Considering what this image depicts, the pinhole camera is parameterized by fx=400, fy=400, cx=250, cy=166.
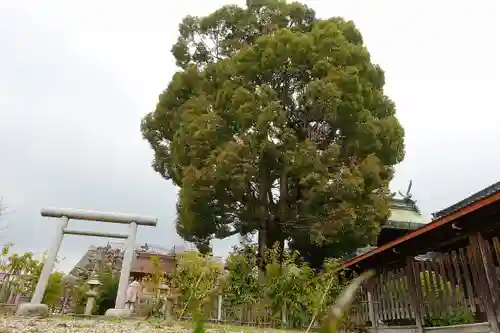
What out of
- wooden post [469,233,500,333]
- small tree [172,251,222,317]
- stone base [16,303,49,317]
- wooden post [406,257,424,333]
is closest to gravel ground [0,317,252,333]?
stone base [16,303,49,317]

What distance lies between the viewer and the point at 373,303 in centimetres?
923

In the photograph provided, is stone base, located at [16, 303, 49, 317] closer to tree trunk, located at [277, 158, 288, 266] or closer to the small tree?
the small tree

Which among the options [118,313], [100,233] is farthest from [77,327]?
[100,233]

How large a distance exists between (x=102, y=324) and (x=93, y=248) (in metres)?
11.2

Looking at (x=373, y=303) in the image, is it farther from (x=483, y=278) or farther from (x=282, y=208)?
(x=483, y=278)

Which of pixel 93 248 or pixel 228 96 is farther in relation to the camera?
pixel 93 248

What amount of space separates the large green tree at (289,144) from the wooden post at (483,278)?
13.1 ft

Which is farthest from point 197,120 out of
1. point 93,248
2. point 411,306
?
point 93,248

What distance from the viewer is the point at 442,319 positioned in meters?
8.23

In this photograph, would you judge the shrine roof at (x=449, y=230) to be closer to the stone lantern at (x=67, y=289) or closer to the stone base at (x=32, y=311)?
the stone base at (x=32, y=311)

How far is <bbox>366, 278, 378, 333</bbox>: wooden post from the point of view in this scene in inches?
358

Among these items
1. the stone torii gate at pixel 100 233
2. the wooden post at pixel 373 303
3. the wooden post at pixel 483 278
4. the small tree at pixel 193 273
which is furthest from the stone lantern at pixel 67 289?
the wooden post at pixel 483 278

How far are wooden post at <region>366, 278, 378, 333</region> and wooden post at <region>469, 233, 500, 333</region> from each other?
351 cm

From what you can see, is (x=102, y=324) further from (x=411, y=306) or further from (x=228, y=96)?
(x=228, y=96)
